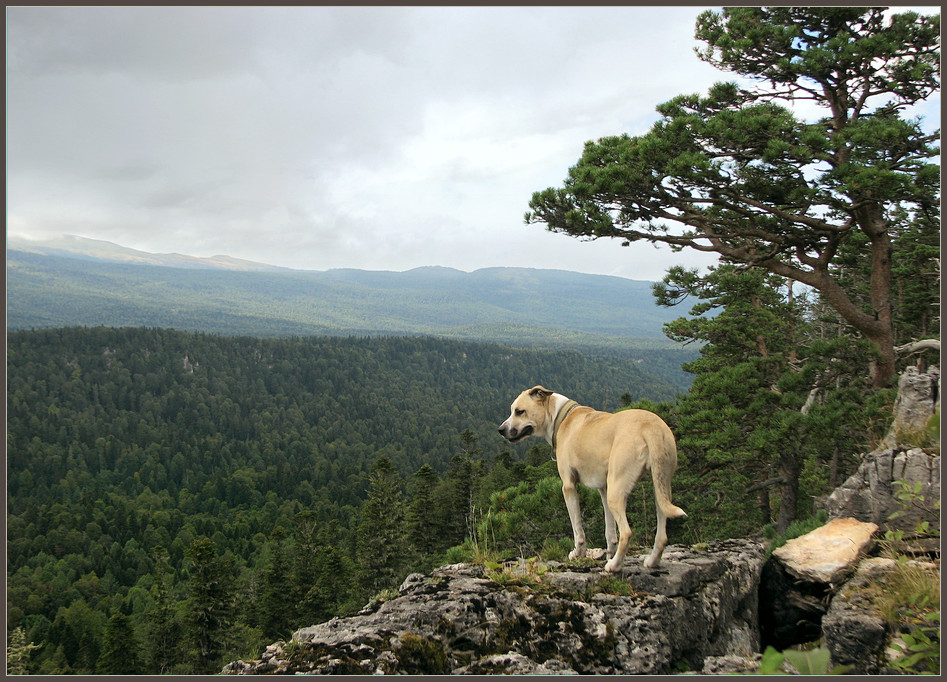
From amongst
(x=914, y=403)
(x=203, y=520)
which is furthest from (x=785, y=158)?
(x=203, y=520)

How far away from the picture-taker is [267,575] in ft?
179

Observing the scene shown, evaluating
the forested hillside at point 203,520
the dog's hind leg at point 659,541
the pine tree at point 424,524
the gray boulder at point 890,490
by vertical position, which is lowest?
the forested hillside at point 203,520

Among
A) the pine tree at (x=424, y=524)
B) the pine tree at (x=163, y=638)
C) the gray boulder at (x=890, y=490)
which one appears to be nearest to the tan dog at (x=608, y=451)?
the gray boulder at (x=890, y=490)

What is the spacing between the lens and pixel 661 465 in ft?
19.1

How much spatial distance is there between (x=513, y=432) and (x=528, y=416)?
28 centimetres

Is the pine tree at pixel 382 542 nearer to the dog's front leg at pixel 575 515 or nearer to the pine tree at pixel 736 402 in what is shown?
the pine tree at pixel 736 402

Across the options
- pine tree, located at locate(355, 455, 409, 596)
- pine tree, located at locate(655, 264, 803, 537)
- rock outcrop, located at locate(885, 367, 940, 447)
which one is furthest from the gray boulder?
pine tree, located at locate(355, 455, 409, 596)

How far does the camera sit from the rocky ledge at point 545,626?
4.95 m

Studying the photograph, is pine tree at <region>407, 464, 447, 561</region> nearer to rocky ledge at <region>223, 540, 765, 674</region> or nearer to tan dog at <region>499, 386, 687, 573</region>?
tan dog at <region>499, 386, 687, 573</region>

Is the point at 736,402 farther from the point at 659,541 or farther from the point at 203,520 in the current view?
the point at 203,520

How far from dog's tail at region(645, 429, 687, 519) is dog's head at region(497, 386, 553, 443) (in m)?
1.39

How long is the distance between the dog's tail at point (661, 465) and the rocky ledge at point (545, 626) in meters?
0.88

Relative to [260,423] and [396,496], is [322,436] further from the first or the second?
[396,496]

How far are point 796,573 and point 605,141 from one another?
9.22 meters
